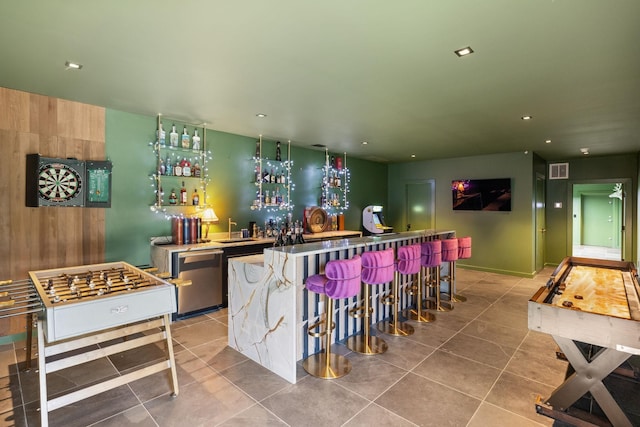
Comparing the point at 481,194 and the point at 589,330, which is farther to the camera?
the point at 481,194

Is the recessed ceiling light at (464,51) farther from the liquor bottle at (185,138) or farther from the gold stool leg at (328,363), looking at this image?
the liquor bottle at (185,138)

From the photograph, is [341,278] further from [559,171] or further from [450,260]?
[559,171]

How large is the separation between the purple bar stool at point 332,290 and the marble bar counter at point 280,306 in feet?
0.61

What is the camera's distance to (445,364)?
117 inches

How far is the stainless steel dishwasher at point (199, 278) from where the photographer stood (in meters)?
4.04

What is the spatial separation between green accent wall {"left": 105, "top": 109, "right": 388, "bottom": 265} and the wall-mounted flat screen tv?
328 centimetres

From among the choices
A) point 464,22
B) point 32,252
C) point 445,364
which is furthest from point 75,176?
point 445,364

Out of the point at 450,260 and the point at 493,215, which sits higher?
the point at 493,215

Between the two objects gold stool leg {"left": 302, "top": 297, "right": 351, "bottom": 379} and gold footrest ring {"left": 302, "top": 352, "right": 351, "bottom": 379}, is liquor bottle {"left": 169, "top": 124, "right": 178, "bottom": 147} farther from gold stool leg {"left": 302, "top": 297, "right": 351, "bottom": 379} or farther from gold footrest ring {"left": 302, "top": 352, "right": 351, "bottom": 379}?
gold footrest ring {"left": 302, "top": 352, "right": 351, "bottom": 379}

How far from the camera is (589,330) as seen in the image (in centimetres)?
181

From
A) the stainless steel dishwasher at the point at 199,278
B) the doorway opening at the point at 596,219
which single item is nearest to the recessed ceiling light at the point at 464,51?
the stainless steel dishwasher at the point at 199,278

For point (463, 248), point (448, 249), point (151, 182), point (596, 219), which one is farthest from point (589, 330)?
point (596, 219)

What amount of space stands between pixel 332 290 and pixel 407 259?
49.2 inches

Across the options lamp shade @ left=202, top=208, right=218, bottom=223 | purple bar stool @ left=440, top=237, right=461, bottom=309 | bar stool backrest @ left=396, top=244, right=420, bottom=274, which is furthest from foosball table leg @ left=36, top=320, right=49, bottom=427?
purple bar stool @ left=440, top=237, right=461, bottom=309
